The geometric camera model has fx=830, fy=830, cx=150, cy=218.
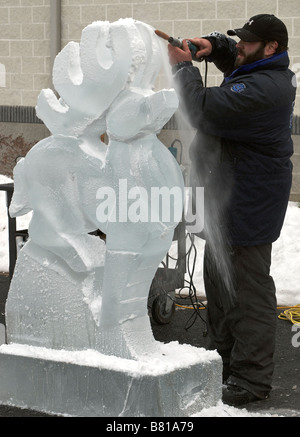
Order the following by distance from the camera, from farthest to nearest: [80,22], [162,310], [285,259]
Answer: [80,22] → [285,259] → [162,310]

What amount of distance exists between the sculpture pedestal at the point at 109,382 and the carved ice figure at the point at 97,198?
9cm

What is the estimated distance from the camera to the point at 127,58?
3.26 m

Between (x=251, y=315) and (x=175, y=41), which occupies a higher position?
(x=175, y=41)

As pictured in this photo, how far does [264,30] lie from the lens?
160 inches

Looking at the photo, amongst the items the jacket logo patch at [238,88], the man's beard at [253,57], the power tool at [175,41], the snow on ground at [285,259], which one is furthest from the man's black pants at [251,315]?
the snow on ground at [285,259]

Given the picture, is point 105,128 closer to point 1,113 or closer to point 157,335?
point 157,335

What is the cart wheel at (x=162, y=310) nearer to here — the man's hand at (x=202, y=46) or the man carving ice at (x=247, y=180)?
the man carving ice at (x=247, y=180)

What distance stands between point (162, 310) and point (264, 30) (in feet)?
7.68

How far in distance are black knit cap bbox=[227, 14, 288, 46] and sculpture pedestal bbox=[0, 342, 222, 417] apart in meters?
1.58

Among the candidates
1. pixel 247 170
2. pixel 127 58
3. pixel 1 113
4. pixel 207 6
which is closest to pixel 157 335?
pixel 247 170

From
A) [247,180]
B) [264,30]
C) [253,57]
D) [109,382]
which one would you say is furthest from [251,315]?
[264,30]

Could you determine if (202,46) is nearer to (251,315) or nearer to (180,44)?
(180,44)

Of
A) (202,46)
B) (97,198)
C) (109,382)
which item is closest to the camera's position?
(109,382)

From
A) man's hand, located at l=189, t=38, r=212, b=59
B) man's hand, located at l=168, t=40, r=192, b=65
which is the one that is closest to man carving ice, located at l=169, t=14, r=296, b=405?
man's hand, located at l=168, t=40, r=192, b=65
